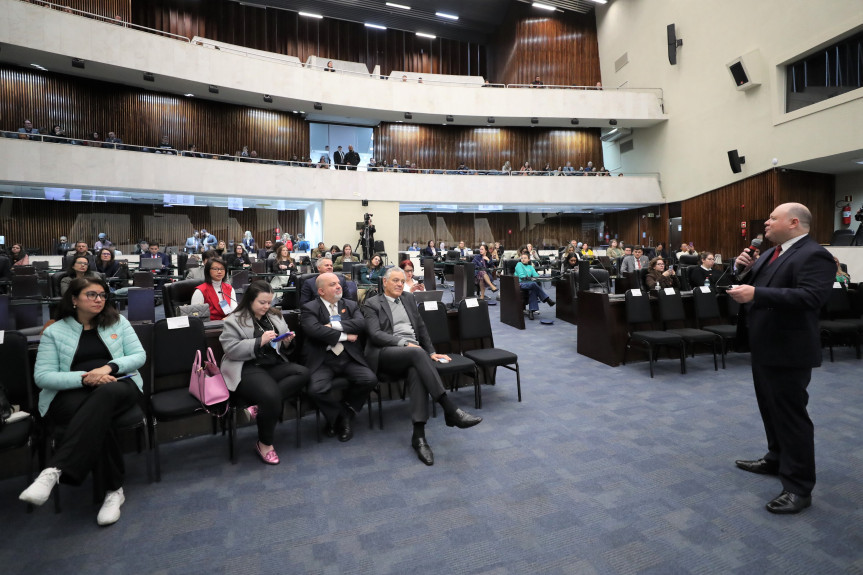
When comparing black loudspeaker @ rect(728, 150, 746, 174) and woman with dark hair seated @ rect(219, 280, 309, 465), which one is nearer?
woman with dark hair seated @ rect(219, 280, 309, 465)

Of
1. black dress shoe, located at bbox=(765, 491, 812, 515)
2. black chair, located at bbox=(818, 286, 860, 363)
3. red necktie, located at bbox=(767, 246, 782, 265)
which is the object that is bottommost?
black dress shoe, located at bbox=(765, 491, 812, 515)

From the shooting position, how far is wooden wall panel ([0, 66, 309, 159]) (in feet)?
40.1

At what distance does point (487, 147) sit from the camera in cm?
1805

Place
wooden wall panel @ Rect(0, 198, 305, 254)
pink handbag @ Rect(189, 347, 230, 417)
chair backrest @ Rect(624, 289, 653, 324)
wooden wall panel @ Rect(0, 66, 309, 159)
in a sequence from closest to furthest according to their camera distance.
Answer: pink handbag @ Rect(189, 347, 230, 417)
chair backrest @ Rect(624, 289, 653, 324)
wooden wall panel @ Rect(0, 66, 309, 159)
wooden wall panel @ Rect(0, 198, 305, 254)

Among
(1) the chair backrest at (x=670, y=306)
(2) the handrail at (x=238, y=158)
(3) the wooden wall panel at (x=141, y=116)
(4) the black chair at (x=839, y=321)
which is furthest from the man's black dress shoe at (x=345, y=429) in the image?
(3) the wooden wall panel at (x=141, y=116)

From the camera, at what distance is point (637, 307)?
4711mm

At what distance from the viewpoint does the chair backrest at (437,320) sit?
12.7 ft

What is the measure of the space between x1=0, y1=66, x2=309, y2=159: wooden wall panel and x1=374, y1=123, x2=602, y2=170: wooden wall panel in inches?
137

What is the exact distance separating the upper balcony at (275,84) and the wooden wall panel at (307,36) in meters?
1.00

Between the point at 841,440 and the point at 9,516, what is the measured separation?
15.5 ft

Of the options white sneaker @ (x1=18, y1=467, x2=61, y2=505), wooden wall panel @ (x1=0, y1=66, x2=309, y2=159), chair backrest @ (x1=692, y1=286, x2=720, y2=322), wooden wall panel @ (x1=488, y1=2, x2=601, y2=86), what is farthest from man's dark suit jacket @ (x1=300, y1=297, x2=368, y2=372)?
wooden wall panel @ (x1=488, y1=2, x2=601, y2=86)

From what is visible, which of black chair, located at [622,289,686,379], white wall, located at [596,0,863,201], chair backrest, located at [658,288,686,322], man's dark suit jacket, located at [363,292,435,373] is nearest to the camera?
man's dark suit jacket, located at [363,292,435,373]

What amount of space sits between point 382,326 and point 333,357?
42 cm

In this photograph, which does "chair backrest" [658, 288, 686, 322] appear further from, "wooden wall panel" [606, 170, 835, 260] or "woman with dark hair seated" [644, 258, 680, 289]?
"wooden wall panel" [606, 170, 835, 260]
